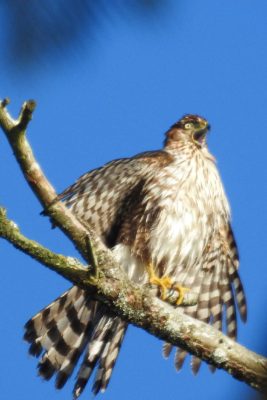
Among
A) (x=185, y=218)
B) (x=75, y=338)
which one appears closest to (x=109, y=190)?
(x=185, y=218)

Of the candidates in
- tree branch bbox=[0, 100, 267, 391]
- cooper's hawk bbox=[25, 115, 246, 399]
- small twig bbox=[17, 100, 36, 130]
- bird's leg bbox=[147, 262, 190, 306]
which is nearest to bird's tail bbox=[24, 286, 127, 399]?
cooper's hawk bbox=[25, 115, 246, 399]

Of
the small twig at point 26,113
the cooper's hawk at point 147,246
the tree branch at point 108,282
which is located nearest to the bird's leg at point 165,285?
the cooper's hawk at point 147,246

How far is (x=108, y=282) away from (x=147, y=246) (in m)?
2.19

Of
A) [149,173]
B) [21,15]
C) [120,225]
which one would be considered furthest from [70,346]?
[21,15]

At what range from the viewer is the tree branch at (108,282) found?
312cm

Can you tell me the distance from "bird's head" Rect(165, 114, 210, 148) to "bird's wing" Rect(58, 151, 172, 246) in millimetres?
790

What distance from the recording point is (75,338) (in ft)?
17.8

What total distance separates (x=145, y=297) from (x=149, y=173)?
228 centimetres

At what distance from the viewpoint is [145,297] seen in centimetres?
370

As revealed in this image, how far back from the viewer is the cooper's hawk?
5.36 metres

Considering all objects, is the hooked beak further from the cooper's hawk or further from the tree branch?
the tree branch

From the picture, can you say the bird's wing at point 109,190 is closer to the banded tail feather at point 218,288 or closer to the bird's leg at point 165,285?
the bird's leg at point 165,285

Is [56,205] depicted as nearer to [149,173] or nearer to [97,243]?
[97,243]

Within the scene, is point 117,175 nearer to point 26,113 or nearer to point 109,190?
point 109,190
